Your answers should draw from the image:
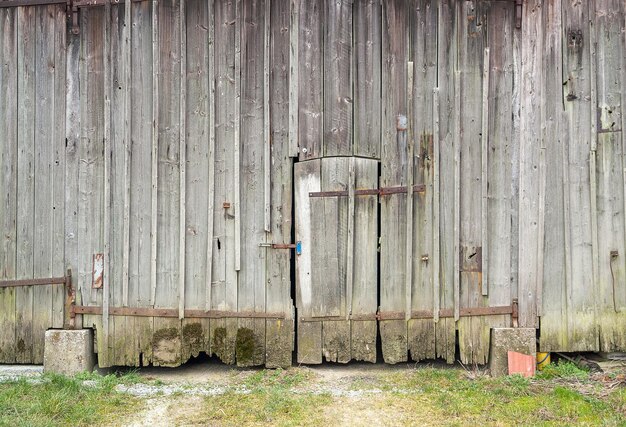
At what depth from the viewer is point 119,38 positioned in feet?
20.7

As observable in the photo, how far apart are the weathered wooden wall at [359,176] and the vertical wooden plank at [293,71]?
0.02 metres

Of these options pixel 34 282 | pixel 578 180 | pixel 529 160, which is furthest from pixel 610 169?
pixel 34 282

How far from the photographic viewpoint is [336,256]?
622cm

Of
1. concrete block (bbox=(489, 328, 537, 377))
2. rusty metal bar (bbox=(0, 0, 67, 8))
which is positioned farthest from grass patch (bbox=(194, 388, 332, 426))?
rusty metal bar (bbox=(0, 0, 67, 8))

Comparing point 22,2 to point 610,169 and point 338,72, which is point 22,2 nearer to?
point 338,72

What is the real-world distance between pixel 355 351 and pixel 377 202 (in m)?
1.55

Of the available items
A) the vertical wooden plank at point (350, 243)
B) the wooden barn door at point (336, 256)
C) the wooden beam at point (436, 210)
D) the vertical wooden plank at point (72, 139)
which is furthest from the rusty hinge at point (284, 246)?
the vertical wooden plank at point (72, 139)

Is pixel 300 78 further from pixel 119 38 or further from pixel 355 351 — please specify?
pixel 355 351

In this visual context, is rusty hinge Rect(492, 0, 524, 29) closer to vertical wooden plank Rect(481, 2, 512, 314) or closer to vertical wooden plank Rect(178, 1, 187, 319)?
vertical wooden plank Rect(481, 2, 512, 314)

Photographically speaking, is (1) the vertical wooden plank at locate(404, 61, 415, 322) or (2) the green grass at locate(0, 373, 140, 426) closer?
(2) the green grass at locate(0, 373, 140, 426)

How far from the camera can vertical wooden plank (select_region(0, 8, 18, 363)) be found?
6.38m

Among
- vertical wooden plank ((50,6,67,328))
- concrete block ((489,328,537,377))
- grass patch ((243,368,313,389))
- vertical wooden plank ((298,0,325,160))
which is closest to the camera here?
grass patch ((243,368,313,389))

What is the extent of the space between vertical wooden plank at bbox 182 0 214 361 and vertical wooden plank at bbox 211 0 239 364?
92mm

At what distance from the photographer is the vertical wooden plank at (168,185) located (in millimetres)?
6266
